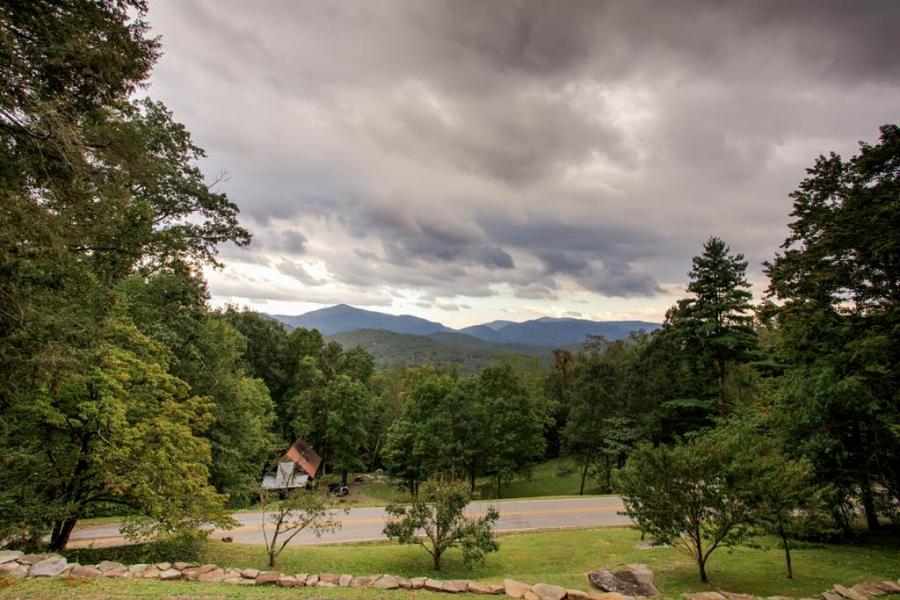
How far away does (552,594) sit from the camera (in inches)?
328

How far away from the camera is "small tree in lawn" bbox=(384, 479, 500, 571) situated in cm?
1273

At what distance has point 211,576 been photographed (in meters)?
8.95

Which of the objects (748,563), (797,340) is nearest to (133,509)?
(748,563)

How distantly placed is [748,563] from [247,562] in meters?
14.6

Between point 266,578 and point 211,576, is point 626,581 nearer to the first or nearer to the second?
point 266,578

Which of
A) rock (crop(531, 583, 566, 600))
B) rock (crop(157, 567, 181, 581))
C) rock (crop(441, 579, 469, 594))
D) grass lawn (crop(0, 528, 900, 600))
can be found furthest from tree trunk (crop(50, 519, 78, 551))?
rock (crop(531, 583, 566, 600))

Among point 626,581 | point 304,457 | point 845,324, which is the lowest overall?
point 304,457

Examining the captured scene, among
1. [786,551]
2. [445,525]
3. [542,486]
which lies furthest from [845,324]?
[542,486]

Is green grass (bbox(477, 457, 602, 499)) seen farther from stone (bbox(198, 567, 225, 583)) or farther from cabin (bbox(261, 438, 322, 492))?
stone (bbox(198, 567, 225, 583))

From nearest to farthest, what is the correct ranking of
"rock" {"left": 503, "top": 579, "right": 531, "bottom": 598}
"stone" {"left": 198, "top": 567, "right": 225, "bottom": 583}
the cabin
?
"rock" {"left": 503, "top": 579, "right": 531, "bottom": 598} < "stone" {"left": 198, "top": 567, "right": 225, "bottom": 583} < the cabin

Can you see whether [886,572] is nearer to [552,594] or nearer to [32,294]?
[552,594]

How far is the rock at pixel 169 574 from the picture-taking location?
8617 mm

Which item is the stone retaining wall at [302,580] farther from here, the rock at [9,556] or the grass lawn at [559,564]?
the grass lawn at [559,564]

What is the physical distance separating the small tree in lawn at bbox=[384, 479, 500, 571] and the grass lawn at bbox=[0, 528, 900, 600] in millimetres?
646
